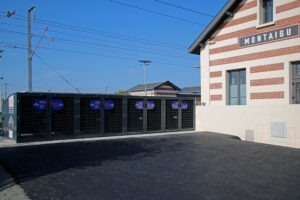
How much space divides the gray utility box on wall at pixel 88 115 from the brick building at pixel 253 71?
2.00m

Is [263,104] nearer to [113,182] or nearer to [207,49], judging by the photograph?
[207,49]

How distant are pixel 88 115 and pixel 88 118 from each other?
0.14 meters

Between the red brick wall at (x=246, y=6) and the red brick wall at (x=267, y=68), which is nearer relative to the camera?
the red brick wall at (x=267, y=68)

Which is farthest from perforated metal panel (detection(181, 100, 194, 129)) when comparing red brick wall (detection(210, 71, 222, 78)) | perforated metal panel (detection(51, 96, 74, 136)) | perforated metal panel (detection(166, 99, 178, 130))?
perforated metal panel (detection(51, 96, 74, 136))

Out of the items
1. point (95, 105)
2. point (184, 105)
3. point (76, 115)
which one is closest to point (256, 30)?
point (184, 105)

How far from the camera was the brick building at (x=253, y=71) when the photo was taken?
10.5m

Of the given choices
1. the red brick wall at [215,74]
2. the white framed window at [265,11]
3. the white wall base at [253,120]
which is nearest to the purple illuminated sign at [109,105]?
the white wall base at [253,120]

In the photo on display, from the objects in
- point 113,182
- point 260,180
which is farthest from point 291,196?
point 113,182

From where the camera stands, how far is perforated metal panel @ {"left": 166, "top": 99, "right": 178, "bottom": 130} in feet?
45.3

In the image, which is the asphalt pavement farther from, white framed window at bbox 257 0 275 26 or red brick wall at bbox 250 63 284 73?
white framed window at bbox 257 0 275 26

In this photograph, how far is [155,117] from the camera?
13422 millimetres

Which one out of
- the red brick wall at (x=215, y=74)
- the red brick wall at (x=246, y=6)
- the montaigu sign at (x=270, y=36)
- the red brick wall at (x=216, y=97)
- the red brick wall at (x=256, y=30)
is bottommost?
the red brick wall at (x=216, y=97)

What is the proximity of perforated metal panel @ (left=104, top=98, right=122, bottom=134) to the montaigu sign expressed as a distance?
6.78 m

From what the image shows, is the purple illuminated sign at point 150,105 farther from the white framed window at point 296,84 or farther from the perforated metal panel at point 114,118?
the white framed window at point 296,84
